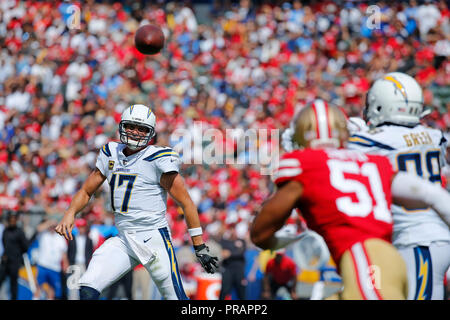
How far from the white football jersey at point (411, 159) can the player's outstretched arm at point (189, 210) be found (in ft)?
4.74

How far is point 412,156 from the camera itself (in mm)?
4180

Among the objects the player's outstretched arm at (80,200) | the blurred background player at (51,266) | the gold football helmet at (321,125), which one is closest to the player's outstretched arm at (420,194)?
the gold football helmet at (321,125)

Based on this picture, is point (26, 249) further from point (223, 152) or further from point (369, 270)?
point (369, 270)

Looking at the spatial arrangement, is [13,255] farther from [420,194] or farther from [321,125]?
[420,194]

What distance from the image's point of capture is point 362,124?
476 centimetres

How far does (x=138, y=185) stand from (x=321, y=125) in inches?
93.3

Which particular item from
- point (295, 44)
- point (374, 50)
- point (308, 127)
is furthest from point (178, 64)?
point (308, 127)

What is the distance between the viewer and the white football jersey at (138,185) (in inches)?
201

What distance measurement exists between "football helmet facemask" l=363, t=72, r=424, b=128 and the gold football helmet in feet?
4.63

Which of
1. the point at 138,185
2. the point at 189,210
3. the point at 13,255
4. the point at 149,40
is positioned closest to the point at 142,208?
the point at 138,185

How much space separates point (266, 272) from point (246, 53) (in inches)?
285

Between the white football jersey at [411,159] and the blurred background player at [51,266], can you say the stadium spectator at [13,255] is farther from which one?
the white football jersey at [411,159]

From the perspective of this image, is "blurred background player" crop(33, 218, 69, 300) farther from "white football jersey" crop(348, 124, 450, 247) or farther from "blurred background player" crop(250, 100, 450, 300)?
"blurred background player" crop(250, 100, 450, 300)

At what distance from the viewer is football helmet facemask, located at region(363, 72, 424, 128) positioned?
14.3ft
